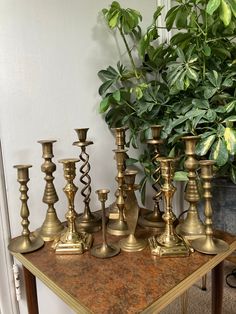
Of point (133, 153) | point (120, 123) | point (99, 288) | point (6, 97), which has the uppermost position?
point (6, 97)

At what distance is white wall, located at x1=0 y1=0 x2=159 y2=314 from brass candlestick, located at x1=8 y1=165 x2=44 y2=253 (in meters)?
0.15

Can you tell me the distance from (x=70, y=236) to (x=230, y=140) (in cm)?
58

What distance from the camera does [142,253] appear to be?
2.77 feet

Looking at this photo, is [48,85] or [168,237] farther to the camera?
[48,85]

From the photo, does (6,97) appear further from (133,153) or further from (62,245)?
(133,153)

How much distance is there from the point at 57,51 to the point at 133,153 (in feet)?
1.93

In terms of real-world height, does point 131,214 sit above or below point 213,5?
below

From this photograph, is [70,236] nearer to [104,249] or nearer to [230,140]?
[104,249]

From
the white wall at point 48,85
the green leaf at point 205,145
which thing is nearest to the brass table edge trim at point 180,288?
the green leaf at point 205,145

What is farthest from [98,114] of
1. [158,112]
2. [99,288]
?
[99,288]

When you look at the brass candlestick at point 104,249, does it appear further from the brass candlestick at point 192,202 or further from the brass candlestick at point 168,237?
the brass candlestick at point 192,202

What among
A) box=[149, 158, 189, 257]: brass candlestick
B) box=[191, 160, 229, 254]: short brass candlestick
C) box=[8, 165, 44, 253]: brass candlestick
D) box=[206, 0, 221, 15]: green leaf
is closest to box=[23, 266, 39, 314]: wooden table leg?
box=[8, 165, 44, 253]: brass candlestick

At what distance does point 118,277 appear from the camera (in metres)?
0.73

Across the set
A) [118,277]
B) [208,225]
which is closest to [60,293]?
[118,277]
